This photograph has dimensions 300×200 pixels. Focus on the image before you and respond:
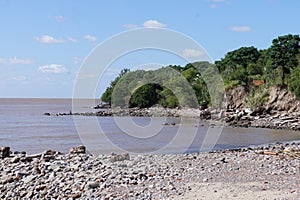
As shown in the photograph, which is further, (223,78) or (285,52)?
(223,78)

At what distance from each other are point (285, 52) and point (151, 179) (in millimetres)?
55303

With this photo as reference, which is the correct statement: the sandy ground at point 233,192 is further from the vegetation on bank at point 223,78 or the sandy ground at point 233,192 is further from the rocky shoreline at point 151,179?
the vegetation on bank at point 223,78

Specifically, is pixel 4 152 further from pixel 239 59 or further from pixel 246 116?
pixel 239 59

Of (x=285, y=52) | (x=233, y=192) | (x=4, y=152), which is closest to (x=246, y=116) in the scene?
(x=285, y=52)

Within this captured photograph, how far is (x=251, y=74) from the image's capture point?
7188cm

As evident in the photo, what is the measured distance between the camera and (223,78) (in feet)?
251

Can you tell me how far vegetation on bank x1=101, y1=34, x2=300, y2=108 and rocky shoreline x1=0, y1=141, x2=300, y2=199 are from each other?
31.9 metres

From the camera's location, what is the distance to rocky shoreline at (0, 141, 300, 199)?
10625mm

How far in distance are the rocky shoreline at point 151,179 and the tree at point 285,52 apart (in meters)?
48.7

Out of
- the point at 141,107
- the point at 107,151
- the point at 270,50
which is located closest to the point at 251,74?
the point at 270,50

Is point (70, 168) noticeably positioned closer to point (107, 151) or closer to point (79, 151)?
point (79, 151)

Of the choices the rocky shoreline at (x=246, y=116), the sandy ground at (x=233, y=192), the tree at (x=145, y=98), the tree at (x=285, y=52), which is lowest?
the sandy ground at (x=233, y=192)

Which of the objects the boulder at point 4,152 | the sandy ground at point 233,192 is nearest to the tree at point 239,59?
the boulder at point 4,152

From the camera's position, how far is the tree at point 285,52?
2440 inches
